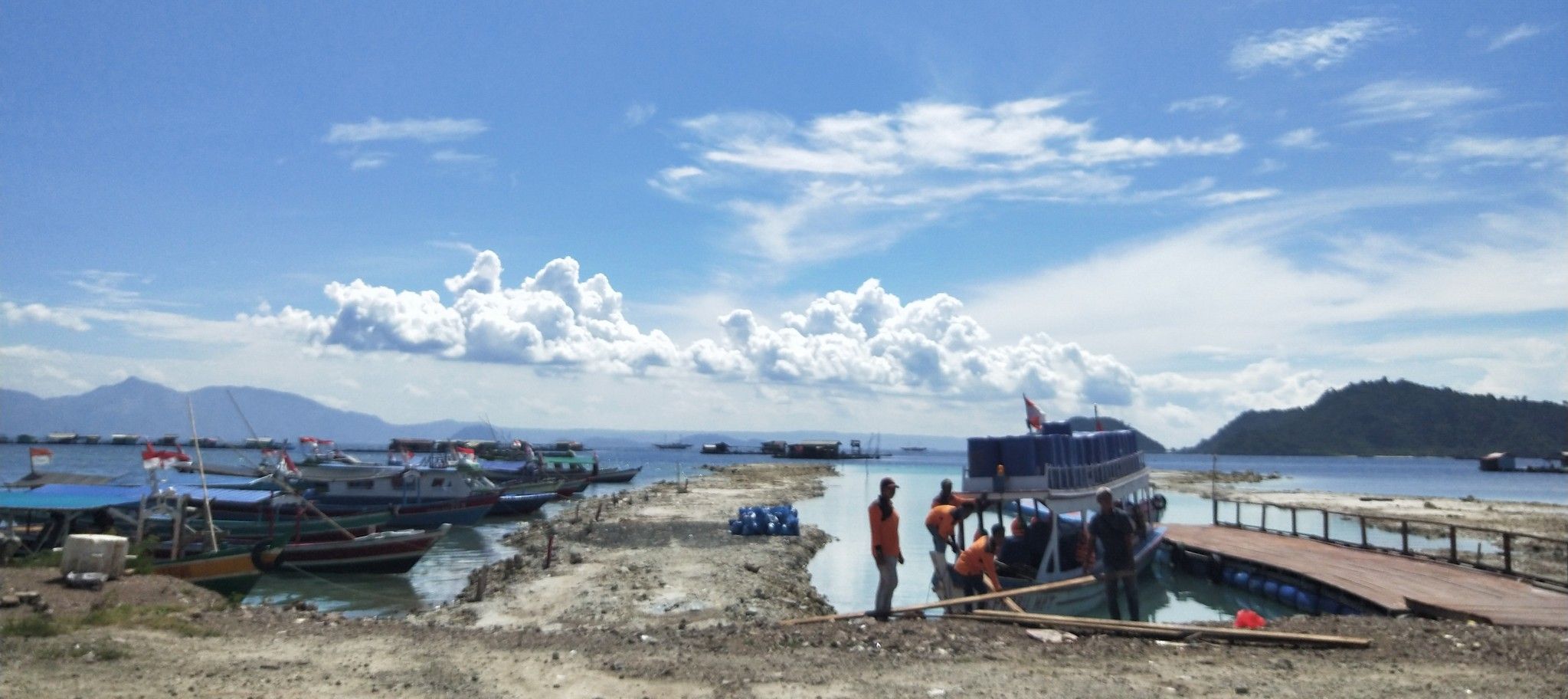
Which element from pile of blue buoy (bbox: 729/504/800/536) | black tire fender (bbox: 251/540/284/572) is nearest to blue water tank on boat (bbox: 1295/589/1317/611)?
pile of blue buoy (bbox: 729/504/800/536)

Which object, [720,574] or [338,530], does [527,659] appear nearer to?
[720,574]

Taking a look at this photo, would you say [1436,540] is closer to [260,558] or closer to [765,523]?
[765,523]

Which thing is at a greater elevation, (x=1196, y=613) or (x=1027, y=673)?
(x=1027, y=673)

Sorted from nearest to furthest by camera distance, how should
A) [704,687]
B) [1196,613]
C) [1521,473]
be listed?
1. [704,687]
2. [1196,613]
3. [1521,473]

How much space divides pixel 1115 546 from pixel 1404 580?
34.4ft

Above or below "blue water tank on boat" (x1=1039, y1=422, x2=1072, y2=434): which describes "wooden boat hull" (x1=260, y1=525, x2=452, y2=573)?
below

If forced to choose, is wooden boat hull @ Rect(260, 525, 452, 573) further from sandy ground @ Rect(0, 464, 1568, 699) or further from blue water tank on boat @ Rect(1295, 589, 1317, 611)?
blue water tank on boat @ Rect(1295, 589, 1317, 611)

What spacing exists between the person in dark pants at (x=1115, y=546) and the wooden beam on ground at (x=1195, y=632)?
4.87ft

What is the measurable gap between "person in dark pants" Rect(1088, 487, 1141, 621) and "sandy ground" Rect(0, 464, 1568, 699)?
217cm

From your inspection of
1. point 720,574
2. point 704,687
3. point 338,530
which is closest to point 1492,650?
point 704,687

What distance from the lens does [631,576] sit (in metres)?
24.2

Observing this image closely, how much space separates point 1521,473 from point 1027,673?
178274 mm

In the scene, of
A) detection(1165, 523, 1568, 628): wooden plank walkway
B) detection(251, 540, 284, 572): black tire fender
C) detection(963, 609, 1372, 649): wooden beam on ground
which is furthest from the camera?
detection(251, 540, 284, 572): black tire fender

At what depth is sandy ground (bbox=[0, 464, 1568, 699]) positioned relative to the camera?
9758 millimetres
